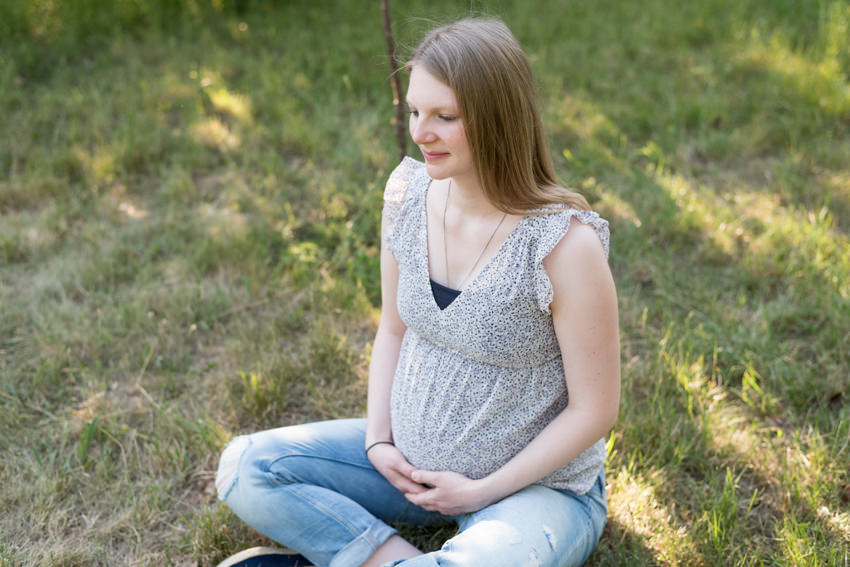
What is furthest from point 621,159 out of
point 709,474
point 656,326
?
point 709,474

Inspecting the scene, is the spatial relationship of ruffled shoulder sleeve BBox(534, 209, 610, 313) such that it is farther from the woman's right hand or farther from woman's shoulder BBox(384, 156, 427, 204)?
the woman's right hand

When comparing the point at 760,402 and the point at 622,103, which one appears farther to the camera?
the point at 622,103

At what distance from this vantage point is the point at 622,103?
423cm

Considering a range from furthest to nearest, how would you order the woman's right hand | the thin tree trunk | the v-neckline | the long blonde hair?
the thin tree trunk
the woman's right hand
the v-neckline
the long blonde hair

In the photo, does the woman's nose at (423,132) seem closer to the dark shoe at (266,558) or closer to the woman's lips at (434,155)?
the woman's lips at (434,155)

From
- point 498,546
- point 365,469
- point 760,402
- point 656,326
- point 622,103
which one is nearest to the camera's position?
point 498,546

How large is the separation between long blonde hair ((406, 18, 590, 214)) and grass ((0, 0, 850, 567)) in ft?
1.28

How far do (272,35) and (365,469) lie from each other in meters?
3.79

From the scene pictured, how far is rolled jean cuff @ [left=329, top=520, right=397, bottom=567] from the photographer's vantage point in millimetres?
1762

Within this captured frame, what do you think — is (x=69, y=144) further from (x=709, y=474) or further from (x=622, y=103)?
(x=709, y=474)

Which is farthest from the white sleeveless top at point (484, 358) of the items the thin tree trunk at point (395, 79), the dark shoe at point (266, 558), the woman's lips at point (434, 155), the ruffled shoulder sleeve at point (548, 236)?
the thin tree trunk at point (395, 79)

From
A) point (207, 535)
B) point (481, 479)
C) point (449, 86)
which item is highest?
point (449, 86)

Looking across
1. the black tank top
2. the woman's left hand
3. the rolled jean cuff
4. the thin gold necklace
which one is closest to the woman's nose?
the thin gold necklace

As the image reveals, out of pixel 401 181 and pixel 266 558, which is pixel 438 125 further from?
pixel 266 558
